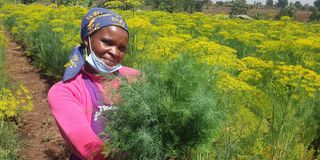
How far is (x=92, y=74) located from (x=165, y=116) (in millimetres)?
727

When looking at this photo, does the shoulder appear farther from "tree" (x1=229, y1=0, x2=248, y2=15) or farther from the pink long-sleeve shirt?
"tree" (x1=229, y1=0, x2=248, y2=15)

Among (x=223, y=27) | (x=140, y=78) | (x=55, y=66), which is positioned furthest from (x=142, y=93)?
(x=223, y=27)

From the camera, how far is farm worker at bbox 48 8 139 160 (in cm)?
164

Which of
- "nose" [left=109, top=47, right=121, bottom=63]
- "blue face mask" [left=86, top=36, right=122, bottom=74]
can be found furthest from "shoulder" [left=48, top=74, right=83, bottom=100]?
"nose" [left=109, top=47, right=121, bottom=63]

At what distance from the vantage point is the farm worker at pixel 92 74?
5.37ft

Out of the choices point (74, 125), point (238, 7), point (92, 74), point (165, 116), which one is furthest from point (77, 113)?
point (238, 7)

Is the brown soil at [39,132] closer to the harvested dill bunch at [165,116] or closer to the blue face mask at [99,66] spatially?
the blue face mask at [99,66]

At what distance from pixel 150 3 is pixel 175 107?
55.1 meters

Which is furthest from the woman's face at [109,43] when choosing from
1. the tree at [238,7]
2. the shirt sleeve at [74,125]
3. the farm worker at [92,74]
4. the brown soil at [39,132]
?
the tree at [238,7]

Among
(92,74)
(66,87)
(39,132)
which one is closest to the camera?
(66,87)

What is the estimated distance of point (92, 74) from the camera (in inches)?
75.7

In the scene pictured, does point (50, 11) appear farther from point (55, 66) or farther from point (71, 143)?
point (71, 143)

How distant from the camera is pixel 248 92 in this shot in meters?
2.96

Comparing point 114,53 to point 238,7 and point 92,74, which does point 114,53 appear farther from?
Result: point 238,7
